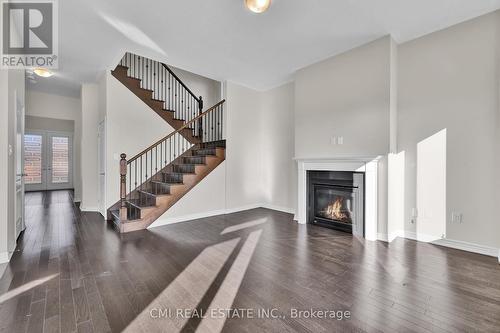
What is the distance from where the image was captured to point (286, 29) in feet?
11.1

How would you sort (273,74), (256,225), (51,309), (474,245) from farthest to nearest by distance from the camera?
(273,74)
(256,225)
(474,245)
(51,309)

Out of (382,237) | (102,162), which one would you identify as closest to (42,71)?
(102,162)

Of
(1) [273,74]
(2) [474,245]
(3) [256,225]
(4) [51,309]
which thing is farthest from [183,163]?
(2) [474,245]

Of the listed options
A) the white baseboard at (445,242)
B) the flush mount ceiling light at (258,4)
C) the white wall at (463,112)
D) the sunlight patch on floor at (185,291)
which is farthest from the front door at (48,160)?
the white wall at (463,112)

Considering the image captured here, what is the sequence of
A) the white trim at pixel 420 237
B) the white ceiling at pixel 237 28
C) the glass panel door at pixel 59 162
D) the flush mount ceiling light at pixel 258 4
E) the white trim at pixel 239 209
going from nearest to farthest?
the flush mount ceiling light at pixel 258 4, the white ceiling at pixel 237 28, the white trim at pixel 420 237, the white trim at pixel 239 209, the glass panel door at pixel 59 162

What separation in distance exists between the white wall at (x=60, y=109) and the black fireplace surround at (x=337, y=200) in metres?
7.03

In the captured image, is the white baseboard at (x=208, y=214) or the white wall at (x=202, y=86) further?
the white wall at (x=202, y=86)

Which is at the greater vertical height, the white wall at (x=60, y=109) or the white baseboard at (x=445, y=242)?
the white wall at (x=60, y=109)

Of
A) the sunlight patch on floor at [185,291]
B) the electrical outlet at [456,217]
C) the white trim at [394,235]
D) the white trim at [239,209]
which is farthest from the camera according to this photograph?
the white trim at [239,209]

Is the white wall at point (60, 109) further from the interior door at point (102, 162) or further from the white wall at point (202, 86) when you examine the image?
the white wall at point (202, 86)

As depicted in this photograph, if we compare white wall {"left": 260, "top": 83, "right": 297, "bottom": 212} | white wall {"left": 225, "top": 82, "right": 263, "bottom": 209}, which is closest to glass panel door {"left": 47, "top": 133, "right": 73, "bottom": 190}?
white wall {"left": 225, "top": 82, "right": 263, "bottom": 209}

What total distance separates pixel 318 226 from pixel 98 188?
5.26 m

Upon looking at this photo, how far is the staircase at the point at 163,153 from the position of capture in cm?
437

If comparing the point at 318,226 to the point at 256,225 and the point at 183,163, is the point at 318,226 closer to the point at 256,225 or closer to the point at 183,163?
the point at 256,225
